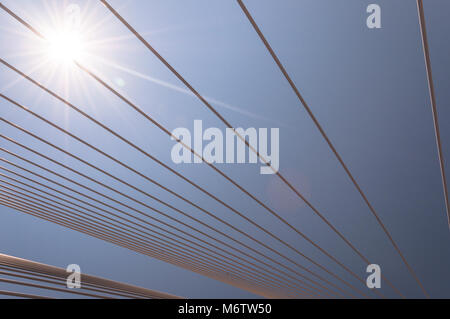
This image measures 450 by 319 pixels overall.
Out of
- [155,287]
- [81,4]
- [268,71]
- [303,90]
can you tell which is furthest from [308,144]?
[155,287]

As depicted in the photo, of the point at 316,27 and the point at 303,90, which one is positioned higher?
the point at 316,27

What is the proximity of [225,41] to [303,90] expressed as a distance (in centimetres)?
109

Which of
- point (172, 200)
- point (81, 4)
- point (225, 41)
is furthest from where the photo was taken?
point (172, 200)

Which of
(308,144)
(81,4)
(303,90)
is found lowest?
(308,144)

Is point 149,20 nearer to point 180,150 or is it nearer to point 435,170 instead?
point 180,150

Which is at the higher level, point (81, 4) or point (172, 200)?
point (81, 4)

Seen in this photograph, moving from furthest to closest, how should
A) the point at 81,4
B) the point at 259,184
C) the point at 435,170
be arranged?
the point at 259,184 < the point at 435,170 < the point at 81,4

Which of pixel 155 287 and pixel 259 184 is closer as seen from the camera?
pixel 259 184

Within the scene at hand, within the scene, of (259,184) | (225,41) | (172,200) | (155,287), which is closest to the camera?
(225,41)

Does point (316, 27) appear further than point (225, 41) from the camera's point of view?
No

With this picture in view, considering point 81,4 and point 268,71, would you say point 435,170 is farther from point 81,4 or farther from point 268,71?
point 81,4

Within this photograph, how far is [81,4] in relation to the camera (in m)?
4.16

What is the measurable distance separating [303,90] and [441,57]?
152 cm
